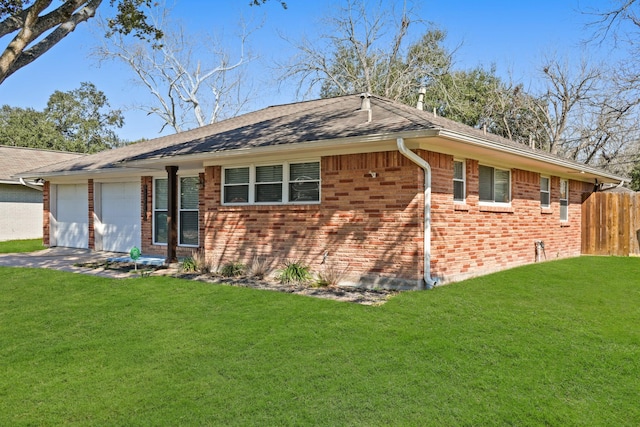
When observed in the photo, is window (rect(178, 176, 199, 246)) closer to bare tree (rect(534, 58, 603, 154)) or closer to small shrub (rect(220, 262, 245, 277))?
small shrub (rect(220, 262, 245, 277))

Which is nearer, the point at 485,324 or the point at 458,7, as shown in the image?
the point at 485,324

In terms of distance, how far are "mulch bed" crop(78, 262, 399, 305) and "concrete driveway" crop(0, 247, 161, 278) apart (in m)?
0.52

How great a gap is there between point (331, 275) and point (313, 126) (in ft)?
10.1

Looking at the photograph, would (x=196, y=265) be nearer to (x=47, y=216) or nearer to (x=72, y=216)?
(x=72, y=216)

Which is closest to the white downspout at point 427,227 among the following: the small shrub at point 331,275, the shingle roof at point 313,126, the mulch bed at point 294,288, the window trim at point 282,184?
the mulch bed at point 294,288

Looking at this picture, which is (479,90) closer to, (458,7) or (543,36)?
(543,36)

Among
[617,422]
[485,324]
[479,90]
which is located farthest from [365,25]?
[617,422]

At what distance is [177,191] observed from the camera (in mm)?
12961

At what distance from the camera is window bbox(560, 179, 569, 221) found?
48.1 ft

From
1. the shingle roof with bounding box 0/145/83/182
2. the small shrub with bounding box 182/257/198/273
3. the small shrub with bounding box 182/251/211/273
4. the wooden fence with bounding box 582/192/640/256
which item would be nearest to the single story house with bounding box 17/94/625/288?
the small shrub with bounding box 182/251/211/273

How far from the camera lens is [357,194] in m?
9.07

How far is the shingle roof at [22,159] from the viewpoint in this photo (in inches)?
829

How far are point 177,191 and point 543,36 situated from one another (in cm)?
2097

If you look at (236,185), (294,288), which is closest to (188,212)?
(236,185)
